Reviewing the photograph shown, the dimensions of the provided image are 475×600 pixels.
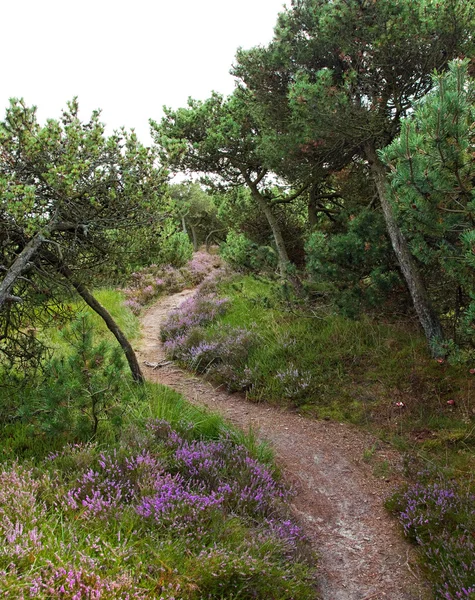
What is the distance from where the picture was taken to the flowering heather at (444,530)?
2.86m

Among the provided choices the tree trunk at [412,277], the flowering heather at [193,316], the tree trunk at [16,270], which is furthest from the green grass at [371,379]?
the tree trunk at [16,270]

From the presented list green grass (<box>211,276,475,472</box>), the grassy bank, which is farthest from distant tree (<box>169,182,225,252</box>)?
the grassy bank

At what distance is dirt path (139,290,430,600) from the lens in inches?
126

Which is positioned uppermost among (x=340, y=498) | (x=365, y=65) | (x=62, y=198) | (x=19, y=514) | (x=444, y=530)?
(x=365, y=65)

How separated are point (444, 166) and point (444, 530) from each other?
11.1 ft

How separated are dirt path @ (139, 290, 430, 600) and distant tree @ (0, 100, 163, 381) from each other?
10.5 feet

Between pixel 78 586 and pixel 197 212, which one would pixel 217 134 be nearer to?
pixel 78 586

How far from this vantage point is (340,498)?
14.0ft

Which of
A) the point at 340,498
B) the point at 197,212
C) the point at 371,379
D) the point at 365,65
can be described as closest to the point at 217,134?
the point at 365,65

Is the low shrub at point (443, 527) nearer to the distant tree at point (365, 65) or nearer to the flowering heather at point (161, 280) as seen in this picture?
Answer: the distant tree at point (365, 65)

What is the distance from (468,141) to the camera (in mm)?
3582

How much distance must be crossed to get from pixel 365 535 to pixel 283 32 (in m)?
7.28

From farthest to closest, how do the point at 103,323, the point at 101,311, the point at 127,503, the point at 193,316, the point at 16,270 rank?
the point at 193,316 < the point at 103,323 < the point at 101,311 < the point at 16,270 < the point at 127,503

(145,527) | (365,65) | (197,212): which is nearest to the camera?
(145,527)
